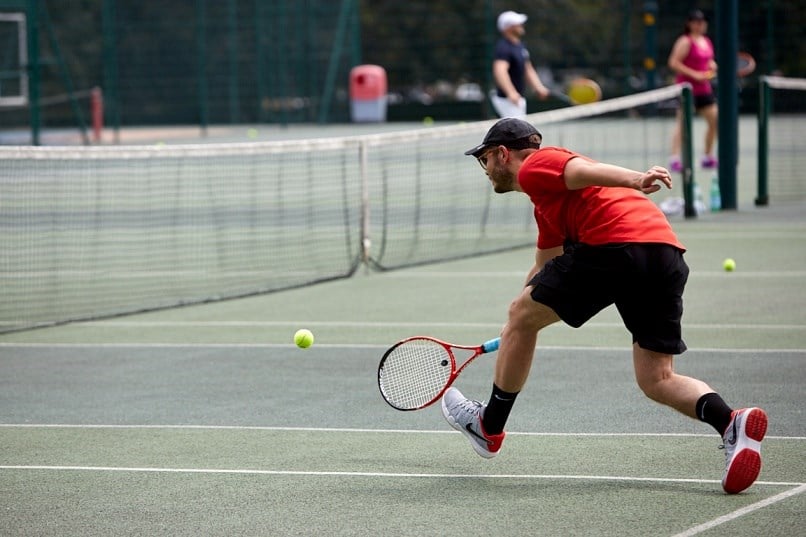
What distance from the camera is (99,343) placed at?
8992 millimetres

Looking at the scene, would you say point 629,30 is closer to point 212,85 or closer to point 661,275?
point 212,85

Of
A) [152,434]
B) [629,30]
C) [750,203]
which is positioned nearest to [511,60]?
[750,203]

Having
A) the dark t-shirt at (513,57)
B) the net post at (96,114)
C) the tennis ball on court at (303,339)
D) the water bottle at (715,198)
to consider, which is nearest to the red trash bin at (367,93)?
the net post at (96,114)

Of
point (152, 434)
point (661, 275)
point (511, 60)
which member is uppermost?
point (511, 60)

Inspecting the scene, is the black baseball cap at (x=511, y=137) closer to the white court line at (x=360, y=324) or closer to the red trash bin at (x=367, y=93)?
the white court line at (x=360, y=324)

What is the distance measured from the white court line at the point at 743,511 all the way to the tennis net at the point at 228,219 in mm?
5828

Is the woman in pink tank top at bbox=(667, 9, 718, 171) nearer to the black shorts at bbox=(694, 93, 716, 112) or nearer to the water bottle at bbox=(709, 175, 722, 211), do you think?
the black shorts at bbox=(694, 93, 716, 112)

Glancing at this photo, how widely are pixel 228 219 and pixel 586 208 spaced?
11.0 metres

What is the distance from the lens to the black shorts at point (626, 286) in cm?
522

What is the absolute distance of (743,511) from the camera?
4.98 m

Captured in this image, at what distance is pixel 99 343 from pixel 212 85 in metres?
24.9

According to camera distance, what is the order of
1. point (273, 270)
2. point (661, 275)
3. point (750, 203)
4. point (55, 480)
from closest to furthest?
point (661, 275) → point (55, 480) → point (273, 270) → point (750, 203)

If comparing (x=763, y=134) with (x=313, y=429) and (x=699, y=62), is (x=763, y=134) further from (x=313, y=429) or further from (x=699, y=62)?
(x=313, y=429)

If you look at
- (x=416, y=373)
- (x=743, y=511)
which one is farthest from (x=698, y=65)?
(x=743, y=511)
